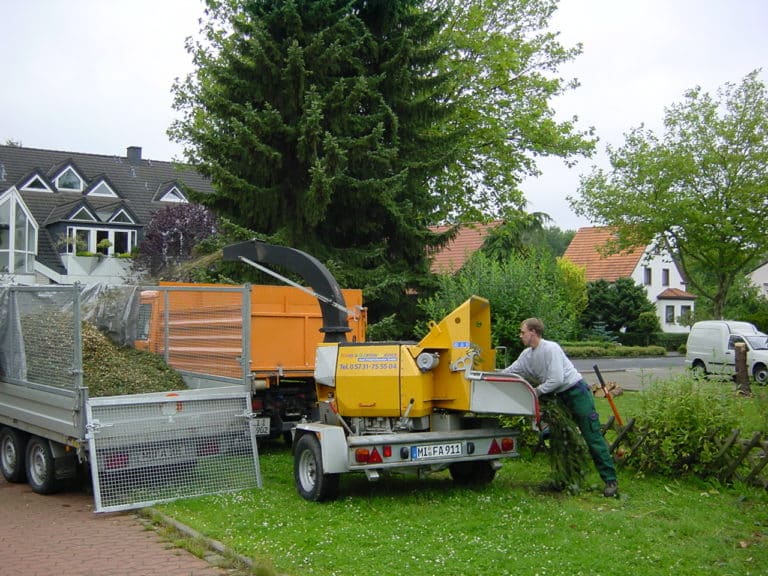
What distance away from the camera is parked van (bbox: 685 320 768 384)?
27.0m

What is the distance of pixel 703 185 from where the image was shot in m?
33.0

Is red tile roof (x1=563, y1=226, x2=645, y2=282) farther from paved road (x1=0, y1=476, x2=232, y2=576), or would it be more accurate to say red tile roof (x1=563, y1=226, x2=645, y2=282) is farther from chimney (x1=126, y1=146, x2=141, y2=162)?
paved road (x1=0, y1=476, x2=232, y2=576)

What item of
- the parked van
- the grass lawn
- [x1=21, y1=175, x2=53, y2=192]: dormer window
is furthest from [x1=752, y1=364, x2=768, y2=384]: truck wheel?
[x1=21, y1=175, x2=53, y2=192]: dormer window

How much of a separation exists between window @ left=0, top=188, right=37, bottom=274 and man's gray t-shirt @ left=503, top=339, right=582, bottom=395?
33.3 m

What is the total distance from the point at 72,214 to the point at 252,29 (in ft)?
89.7

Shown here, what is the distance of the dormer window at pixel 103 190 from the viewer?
47.2 m

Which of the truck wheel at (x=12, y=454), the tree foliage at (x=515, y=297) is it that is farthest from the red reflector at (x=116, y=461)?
the tree foliage at (x=515, y=297)

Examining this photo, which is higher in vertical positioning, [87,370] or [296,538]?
[87,370]

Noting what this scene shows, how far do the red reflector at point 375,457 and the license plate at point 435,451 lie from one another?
0.35m

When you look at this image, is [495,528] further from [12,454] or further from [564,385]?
[12,454]

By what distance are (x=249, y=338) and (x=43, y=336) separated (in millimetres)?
2426

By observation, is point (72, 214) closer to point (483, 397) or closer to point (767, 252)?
point (767, 252)

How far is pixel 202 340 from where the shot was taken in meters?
11.4

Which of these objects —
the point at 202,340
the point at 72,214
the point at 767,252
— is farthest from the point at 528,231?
the point at 202,340
